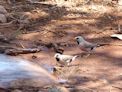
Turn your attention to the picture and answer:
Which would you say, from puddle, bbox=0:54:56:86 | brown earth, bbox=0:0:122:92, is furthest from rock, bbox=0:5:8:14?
puddle, bbox=0:54:56:86

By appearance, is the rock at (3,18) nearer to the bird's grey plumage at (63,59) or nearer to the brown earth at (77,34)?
the brown earth at (77,34)

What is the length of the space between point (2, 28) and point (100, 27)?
5.77 feet

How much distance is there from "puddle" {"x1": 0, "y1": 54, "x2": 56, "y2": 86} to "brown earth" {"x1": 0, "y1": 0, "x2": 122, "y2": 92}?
8.1 inches

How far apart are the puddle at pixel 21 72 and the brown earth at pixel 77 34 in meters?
0.21

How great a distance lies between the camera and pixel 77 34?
24.0 ft

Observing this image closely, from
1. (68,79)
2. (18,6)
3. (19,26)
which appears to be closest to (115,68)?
(68,79)

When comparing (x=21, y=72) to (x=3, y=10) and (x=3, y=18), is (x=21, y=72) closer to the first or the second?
(x=3, y=18)

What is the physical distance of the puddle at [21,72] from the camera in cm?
525

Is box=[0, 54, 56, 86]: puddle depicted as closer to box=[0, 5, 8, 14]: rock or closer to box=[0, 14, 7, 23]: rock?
box=[0, 14, 7, 23]: rock

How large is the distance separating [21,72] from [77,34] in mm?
2025

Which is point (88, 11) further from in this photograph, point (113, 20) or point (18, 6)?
point (18, 6)

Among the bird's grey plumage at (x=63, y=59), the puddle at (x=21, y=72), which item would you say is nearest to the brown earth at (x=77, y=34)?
the bird's grey plumage at (x=63, y=59)

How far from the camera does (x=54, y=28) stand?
25.1 ft

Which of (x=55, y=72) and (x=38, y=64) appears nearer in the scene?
(x=55, y=72)
